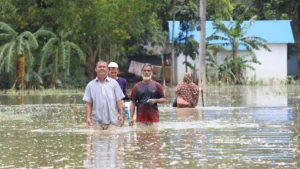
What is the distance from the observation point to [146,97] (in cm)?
1436

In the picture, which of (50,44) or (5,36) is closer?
(5,36)

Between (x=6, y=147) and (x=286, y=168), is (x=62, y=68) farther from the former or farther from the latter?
(x=286, y=168)

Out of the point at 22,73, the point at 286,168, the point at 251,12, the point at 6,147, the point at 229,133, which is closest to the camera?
the point at 286,168

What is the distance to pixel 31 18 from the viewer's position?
42.2m

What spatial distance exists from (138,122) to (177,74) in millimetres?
35789

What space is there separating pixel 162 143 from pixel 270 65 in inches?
1532

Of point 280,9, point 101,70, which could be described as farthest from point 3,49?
point 101,70

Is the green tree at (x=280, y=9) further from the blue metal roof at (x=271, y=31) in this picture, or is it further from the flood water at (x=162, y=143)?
the flood water at (x=162, y=143)

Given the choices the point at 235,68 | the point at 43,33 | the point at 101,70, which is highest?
the point at 43,33

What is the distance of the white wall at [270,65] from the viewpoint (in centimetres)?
5034

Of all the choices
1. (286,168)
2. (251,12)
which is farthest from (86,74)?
(286,168)

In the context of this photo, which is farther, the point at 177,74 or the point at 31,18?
the point at 177,74

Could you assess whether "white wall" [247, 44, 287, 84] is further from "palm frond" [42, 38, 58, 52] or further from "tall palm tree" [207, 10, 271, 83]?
→ "palm frond" [42, 38, 58, 52]

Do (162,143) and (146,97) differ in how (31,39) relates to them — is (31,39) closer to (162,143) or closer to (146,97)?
(146,97)
